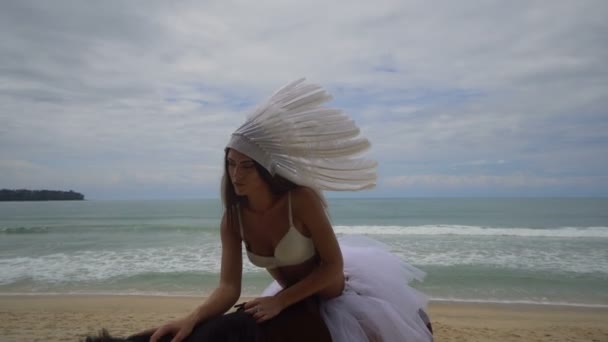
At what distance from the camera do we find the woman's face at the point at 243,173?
1923mm

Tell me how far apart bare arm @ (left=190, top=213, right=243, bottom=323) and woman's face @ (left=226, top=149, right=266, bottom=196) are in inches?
10.6

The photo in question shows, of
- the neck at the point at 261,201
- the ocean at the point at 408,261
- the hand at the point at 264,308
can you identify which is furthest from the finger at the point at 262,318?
the ocean at the point at 408,261

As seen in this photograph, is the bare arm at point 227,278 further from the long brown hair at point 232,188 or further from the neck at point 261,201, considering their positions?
the neck at point 261,201

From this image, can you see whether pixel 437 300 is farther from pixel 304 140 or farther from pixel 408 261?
pixel 304 140

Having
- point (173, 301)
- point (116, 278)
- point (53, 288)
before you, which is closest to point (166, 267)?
point (116, 278)

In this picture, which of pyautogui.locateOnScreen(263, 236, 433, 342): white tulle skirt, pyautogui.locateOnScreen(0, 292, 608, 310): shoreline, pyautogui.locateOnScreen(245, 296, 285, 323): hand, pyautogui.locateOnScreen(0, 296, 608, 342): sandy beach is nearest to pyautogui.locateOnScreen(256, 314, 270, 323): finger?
pyautogui.locateOnScreen(245, 296, 285, 323): hand

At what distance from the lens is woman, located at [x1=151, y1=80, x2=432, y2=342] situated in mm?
1927

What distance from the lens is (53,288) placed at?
931 cm

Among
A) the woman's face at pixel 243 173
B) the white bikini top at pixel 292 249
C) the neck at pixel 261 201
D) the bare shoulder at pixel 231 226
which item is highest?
the woman's face at pixel 243 173

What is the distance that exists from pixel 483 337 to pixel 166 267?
26.2ft

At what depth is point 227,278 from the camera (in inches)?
81.4

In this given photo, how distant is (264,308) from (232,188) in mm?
618

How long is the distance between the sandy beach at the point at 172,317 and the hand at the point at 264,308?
481 cm

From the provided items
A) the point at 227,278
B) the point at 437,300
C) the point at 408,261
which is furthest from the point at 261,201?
the point at 408,261
